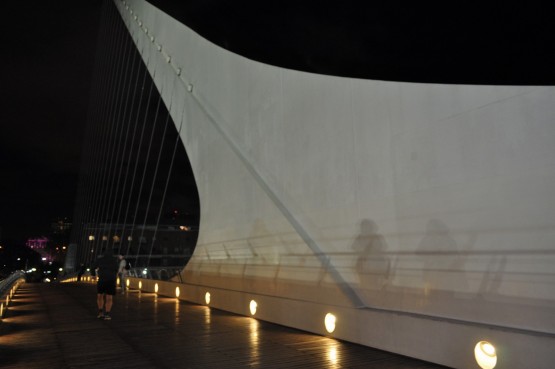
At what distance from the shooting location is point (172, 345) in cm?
535

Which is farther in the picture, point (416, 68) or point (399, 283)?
point (399, 283)

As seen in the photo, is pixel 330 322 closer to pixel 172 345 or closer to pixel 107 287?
pixel 172 345

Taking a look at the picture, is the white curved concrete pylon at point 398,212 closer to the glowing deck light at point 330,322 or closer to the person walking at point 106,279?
the glowing deck light at point 330,322

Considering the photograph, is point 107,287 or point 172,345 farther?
point 107,287

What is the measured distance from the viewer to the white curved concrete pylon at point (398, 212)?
3967 millimetres

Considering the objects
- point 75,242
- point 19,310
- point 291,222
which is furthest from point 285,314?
point 75,242

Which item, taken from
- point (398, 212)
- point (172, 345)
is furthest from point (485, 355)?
point (172, 345)

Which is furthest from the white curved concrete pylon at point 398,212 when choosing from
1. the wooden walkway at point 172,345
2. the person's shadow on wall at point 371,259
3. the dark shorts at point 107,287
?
the dark shorts at point 107,287

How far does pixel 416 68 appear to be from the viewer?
4.83 metres

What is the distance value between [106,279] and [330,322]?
4.15m

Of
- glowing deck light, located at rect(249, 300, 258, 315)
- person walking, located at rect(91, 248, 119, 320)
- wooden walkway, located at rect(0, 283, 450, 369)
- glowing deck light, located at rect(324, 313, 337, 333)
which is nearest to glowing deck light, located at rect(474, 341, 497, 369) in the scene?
wooden walkway, located at rect(0, 283, 450, 369)

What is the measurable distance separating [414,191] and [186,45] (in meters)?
9.52

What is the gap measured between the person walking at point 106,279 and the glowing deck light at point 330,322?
12.9 feet

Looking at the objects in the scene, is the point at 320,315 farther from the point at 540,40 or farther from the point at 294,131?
the point at 540,40
